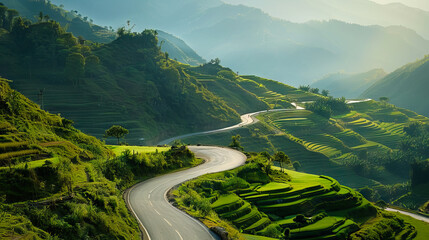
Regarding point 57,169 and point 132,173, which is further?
point 132,173

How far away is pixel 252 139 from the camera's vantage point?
440 ft

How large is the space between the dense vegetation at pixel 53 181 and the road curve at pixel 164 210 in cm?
175

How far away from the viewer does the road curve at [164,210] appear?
29.0m

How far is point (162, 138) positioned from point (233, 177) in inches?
2979

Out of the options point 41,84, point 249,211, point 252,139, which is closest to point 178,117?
point 252,139

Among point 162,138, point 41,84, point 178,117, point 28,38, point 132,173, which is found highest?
point 28,38

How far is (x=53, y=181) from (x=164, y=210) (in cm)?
1184

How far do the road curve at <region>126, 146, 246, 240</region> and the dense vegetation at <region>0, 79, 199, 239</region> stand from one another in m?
1.75

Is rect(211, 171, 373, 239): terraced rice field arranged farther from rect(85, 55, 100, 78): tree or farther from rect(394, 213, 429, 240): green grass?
rect(85, 55, 100, 78): tree

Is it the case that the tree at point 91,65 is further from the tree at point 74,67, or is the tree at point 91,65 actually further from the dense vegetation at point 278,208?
the dense vegetation at point 278,208

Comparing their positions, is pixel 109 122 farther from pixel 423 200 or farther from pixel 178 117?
pixel 423 200

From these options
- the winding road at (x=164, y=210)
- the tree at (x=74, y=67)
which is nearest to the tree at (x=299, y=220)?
the winding road at (x=164, y=210)

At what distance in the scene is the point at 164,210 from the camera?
34.9 metres

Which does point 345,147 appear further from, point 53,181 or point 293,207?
point 53,181
